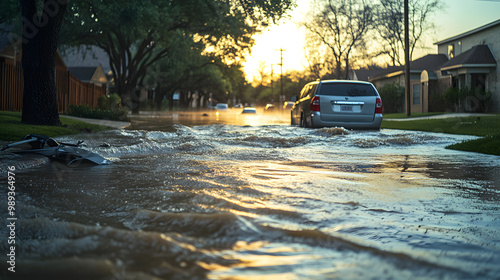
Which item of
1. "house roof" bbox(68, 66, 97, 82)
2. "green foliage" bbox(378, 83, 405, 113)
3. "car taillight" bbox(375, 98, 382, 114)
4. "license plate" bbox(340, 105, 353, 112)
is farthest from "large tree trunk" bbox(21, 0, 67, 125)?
"house roof" bbox(68, 66, 97, 82)

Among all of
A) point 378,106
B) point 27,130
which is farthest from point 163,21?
point 27,130

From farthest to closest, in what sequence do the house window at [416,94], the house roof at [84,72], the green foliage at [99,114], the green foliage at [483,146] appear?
the house roof at [84,72] < the house window at [416,94] < the green foliage at [99,114] < the green foliage at [483,146]

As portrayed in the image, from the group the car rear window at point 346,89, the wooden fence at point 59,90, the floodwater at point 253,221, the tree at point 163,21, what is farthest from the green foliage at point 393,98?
the floodwater at point 253,221

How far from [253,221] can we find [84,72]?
50.9 meters

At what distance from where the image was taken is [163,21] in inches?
1080

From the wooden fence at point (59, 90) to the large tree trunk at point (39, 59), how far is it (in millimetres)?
7208

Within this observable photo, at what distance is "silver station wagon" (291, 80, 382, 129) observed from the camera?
587 inches

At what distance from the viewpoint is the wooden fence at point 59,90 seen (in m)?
21.2

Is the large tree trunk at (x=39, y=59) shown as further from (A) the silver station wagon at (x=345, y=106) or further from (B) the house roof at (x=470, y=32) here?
(B) the house roof at (x=470, y=32)

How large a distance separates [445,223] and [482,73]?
3254 centimetres

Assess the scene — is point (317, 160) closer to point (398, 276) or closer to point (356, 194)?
point (356, 194)

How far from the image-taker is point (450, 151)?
1035 centimetres

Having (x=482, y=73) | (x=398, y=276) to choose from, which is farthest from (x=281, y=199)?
(x=482, y=73)

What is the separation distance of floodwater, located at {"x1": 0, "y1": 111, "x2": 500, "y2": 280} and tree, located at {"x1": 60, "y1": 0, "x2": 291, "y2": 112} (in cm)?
1841
